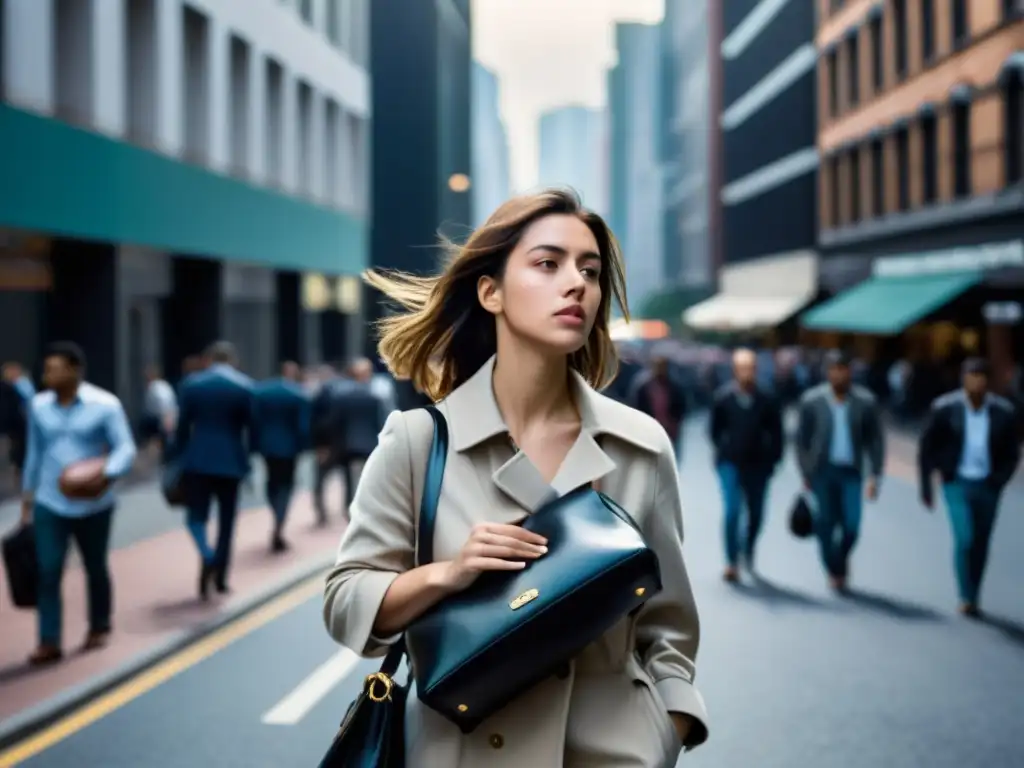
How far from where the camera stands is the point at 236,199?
27.4 meters

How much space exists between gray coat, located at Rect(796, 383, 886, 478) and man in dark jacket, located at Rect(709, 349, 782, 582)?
A: 0.54 meters

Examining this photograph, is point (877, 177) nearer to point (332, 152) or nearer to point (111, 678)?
point (332, 152)

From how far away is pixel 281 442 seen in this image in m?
13.8

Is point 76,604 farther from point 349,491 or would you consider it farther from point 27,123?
point 27,123

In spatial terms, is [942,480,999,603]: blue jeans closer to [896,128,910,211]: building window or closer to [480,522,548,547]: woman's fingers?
[480,522,548,547]: woman's fingers

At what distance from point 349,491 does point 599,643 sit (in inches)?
504

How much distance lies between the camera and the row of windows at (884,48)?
32469 mm

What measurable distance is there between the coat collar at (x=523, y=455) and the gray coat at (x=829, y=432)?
27.6 ft

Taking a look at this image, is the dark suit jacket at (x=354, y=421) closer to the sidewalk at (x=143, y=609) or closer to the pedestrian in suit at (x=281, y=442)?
the pedestrian in suit at (x=281, y=442)

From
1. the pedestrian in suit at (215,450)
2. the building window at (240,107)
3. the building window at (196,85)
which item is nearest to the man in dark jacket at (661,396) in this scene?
the pedestrian in suit at (215,450)

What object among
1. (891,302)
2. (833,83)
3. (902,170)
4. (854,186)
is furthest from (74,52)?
(833,83)

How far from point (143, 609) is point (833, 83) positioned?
40.0 m

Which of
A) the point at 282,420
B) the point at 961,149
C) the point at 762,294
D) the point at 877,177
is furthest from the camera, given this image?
the point at 762,294

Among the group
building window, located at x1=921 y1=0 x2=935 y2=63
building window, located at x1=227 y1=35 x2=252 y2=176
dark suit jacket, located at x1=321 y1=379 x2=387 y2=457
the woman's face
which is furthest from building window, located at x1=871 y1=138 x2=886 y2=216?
the woman's face
